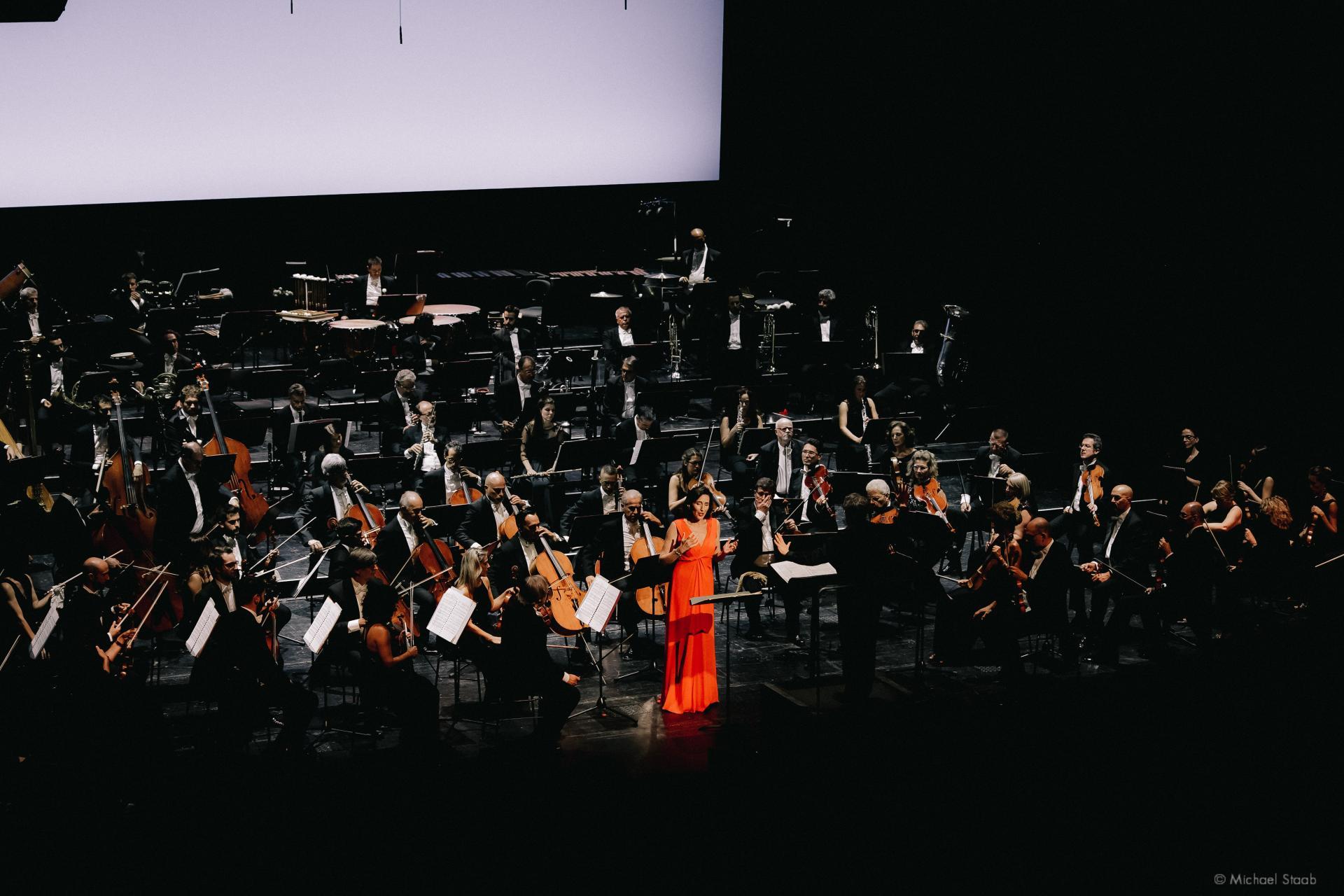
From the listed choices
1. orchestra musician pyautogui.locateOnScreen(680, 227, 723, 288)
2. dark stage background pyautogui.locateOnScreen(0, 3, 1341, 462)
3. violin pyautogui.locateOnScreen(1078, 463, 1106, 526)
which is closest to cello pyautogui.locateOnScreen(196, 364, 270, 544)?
dark stage background pyautogui.locateOnScreen(0, 3, 1341, 462)

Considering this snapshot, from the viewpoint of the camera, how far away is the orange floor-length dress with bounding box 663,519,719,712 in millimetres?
7730

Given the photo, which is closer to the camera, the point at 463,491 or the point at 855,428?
the point at 463,491

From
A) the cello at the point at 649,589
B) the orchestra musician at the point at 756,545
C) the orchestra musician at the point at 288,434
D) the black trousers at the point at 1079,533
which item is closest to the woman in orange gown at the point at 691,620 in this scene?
the cello at the point at 649,589

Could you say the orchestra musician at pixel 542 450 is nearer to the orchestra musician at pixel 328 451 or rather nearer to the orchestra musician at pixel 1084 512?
the orchestra musician at pixel 328 451

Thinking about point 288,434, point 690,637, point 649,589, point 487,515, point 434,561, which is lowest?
point 690,637

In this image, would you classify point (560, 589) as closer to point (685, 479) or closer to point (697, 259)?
point (685, 479)

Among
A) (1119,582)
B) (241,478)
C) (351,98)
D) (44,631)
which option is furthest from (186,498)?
(351,98)

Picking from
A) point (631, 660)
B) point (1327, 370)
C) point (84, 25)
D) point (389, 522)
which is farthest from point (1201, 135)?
point (84, 25)

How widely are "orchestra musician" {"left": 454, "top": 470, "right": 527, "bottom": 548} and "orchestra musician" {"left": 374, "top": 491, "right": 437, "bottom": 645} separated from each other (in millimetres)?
486

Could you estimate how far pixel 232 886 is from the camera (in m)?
5.27

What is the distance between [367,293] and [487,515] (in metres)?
5.33

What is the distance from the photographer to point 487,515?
8859mm

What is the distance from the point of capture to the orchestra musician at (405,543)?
8.10m

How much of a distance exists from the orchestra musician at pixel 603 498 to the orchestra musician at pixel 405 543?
123 cm
